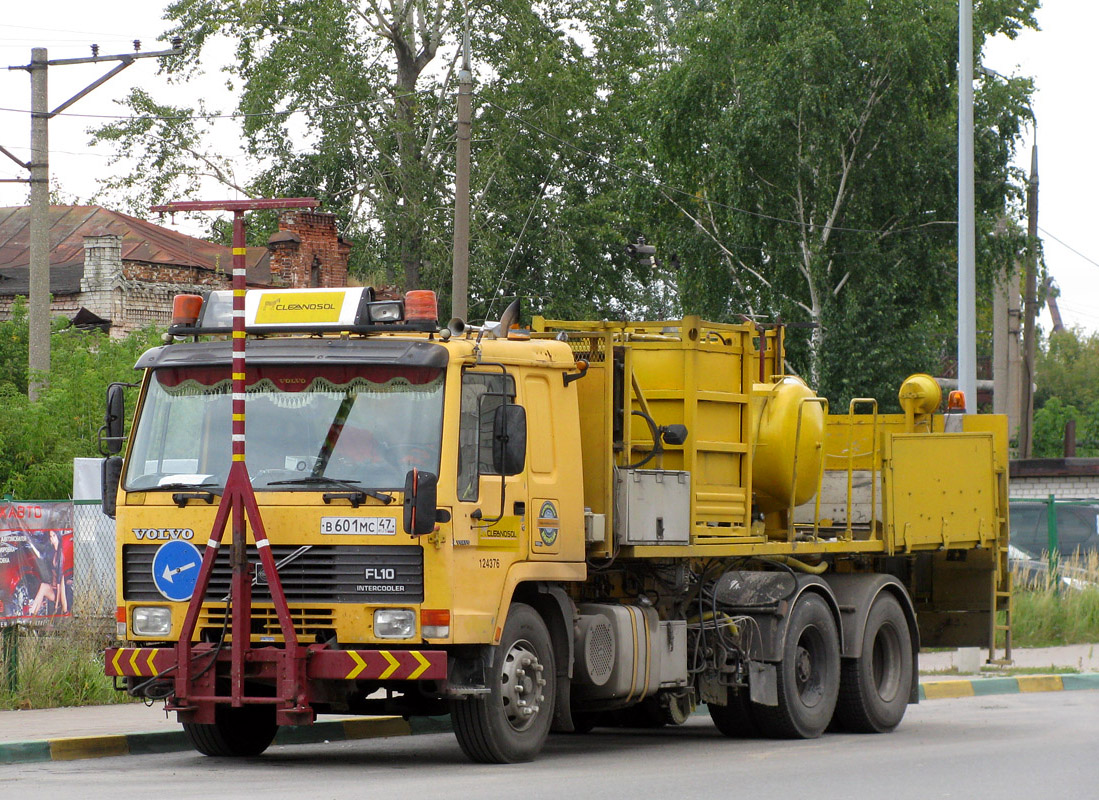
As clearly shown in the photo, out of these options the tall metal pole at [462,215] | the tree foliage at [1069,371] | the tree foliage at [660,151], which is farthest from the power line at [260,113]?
the tree foliage at [1069,371]

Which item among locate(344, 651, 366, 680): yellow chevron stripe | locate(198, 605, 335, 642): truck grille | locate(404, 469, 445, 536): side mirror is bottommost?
locate(344, 651, 366, 680): yellow chevron stripe

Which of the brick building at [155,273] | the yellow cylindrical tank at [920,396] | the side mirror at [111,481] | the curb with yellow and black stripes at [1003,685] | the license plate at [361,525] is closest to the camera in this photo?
the license plate at [361,525]

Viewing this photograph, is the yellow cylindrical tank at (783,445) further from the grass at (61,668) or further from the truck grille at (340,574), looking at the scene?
the grass at (61,668)

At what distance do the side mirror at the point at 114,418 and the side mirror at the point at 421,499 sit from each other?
7.62ft

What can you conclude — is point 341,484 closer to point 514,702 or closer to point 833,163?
point 514,702

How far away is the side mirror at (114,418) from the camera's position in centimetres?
1080

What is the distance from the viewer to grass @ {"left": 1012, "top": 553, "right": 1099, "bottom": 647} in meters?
21.7

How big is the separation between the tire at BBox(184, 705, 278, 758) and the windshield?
1788mm

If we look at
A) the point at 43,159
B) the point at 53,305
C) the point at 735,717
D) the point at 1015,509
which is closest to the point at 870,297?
the point at 1015,509

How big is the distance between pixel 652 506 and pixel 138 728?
13.7 feet

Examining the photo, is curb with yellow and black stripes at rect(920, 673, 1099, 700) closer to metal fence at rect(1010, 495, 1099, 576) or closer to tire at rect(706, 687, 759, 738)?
tire at rect(706, 687, 759, 738)

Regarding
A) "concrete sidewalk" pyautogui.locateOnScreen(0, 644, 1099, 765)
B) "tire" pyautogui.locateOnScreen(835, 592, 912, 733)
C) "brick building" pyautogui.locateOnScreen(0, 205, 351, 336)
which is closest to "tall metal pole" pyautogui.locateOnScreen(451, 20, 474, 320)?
"concrete sidewalk" pyautogui.locateOnScreen(0, 644, 1099, 765)

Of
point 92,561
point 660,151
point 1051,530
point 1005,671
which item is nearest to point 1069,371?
point 660,151

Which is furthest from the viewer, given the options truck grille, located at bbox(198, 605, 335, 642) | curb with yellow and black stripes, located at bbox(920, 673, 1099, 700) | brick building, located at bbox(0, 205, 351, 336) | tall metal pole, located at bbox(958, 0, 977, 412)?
brick building, located at bbox(0, 205, 351, 336)
